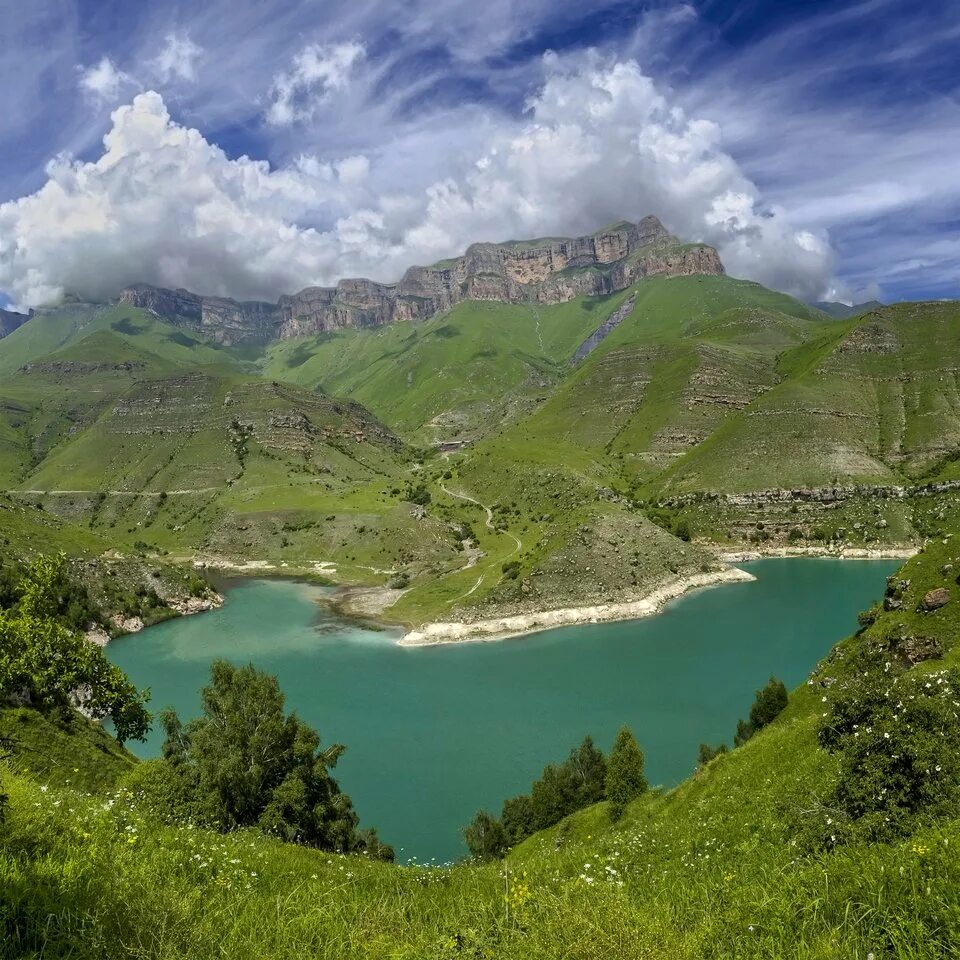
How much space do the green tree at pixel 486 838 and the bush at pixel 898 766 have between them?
24806mm

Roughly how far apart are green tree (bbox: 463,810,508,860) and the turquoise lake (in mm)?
2663

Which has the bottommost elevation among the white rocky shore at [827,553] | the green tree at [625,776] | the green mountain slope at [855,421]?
the green tree at [625,776]

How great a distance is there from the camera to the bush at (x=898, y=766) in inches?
392

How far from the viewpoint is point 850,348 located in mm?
170625

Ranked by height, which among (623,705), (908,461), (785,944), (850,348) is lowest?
(623,705)

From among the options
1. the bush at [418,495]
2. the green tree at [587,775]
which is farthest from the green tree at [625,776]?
the bush at [418,495]

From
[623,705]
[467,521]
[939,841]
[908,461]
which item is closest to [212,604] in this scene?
[467,521]

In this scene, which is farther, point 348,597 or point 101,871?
point 348,597

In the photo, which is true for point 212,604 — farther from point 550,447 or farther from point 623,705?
point 550,447

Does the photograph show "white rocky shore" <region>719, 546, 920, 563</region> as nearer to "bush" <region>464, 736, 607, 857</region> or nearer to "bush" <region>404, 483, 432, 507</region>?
"bush" <region>404, 483, 432, 507</region>

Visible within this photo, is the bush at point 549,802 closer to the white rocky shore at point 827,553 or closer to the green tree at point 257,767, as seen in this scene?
the green tree at point 257,767

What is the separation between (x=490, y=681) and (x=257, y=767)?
39.1 m

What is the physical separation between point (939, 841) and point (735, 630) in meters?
75.8

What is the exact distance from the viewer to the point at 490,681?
62625 millimetres
